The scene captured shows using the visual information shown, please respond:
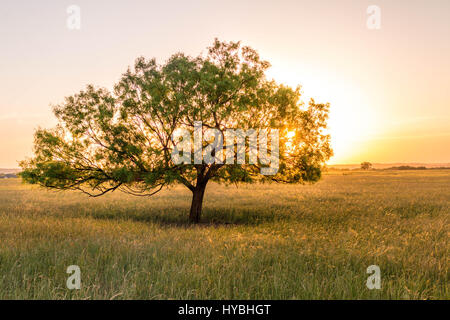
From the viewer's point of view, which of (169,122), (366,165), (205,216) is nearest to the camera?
(169,122)

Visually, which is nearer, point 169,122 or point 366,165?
point 169,122

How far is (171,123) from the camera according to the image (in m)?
13.6

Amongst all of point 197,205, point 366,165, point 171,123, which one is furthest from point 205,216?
point 366,165

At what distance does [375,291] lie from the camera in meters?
5.28

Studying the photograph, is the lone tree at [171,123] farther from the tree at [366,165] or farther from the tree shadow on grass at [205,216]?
the tree at [366,165]

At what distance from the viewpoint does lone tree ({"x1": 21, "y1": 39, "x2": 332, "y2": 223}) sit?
12.9 metres

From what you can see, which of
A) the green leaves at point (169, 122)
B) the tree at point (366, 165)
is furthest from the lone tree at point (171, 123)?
the tree at point (366, 165)

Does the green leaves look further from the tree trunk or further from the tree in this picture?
the tree

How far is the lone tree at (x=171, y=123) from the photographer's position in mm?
12945

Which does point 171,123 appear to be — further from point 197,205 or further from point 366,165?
point 366,165

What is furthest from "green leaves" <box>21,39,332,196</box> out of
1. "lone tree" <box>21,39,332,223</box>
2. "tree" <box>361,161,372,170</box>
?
"tree" <box>361,161,372,170</box>

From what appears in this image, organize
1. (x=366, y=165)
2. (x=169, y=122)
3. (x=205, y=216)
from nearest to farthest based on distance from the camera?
1. (x=169, y=122)
2. (x=205, y=216)
3. (x=366, y=165)

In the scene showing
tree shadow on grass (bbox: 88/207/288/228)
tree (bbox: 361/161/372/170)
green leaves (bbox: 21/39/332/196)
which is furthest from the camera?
tree (bbox: 361/161/372/170)
